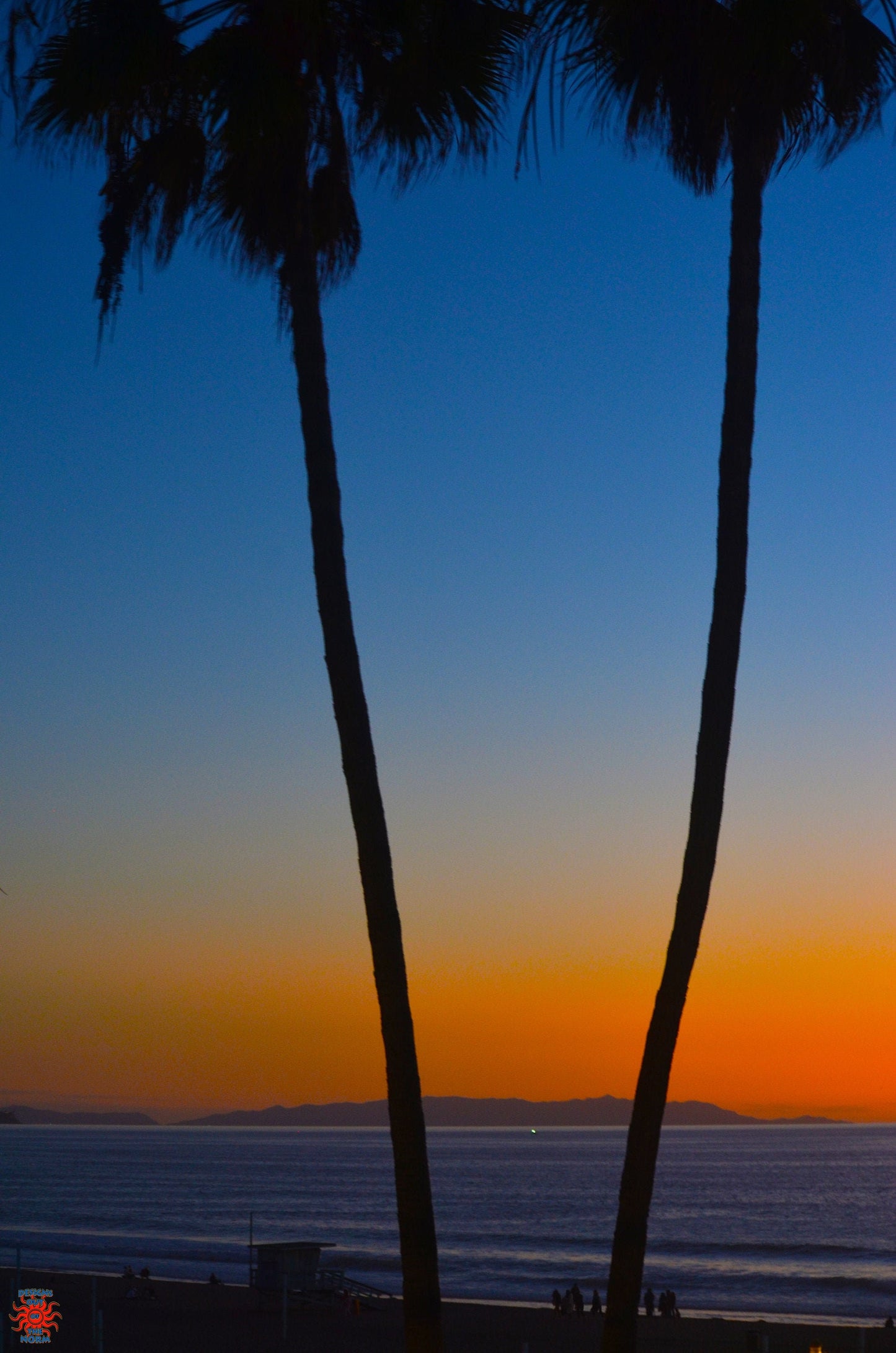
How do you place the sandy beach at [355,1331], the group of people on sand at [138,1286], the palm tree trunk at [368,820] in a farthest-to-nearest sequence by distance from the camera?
the group of people on sand at [138,1286]
the sandy beach at [355,1331]
the palm tree trunk at [368,820]

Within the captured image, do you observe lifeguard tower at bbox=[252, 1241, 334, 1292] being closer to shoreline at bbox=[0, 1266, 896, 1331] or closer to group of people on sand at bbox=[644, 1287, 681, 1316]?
shoreline at bbox=[0, 1266, 896, 1331]

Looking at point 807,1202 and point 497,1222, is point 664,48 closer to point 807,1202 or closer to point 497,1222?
point 497,1222

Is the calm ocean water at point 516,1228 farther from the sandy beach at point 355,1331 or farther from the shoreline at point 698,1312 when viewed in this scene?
the sandy beach at point 355,1331

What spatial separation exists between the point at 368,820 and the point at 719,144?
537cm

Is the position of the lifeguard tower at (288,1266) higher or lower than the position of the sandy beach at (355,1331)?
higher

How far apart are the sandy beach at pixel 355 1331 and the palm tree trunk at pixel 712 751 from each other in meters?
23.8

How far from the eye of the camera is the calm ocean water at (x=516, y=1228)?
6212 centimetres

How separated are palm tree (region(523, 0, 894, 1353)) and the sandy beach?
24.0m

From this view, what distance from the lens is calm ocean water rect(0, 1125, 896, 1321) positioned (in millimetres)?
62125

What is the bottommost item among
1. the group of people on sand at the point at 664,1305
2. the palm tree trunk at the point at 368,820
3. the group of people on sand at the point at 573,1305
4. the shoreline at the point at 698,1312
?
the shoreline at the point at 698,1312

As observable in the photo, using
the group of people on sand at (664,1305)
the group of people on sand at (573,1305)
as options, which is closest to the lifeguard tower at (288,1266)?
the group of people on sand at (573,1305)

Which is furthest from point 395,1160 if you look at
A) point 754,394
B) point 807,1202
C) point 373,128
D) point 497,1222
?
point 807,1202

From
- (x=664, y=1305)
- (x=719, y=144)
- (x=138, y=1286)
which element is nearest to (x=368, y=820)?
(x=719, y=144)

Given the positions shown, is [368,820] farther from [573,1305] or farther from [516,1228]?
[516,1228]
